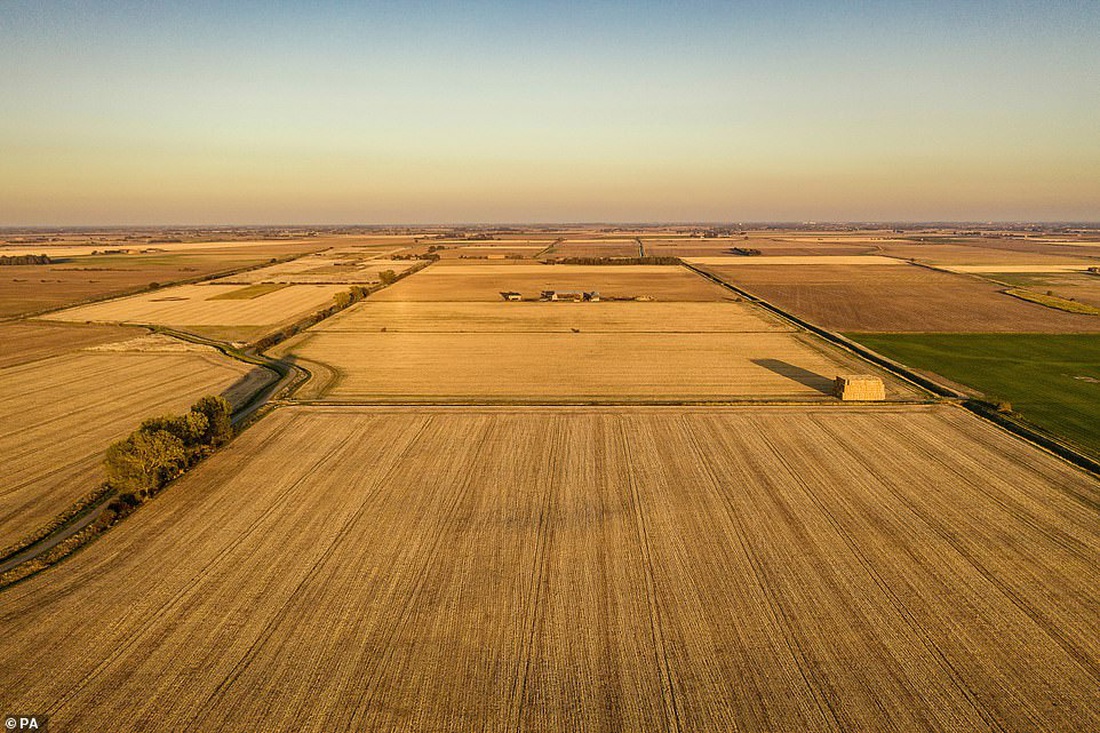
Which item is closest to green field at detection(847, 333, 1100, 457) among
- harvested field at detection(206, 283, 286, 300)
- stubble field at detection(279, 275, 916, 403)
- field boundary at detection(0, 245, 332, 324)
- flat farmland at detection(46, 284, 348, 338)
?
stubble field at detection(279, 275, 916, 403)

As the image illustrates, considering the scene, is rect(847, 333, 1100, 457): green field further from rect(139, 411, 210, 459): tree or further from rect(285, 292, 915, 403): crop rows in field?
rect(139, 411, 210, 459): tree

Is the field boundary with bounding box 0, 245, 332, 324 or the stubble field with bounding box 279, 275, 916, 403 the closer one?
the stubble field with bounding box 279, 275, 916, 403

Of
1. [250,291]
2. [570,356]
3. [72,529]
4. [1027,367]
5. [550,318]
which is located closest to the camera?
[72,529]

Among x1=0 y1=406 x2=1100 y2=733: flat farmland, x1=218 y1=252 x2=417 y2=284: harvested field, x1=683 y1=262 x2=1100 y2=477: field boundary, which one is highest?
x1=218 y1=252 x2=417 y2=284: harvested field

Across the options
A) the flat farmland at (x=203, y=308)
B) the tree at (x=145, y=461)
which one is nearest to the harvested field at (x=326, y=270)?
the flat farmland at (x=203, y=308)

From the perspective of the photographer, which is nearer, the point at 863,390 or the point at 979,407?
the point at 979,407

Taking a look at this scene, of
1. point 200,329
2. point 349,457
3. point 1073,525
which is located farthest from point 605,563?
point 200,329

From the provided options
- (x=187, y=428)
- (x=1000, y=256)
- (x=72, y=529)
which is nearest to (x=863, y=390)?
(x=187, y=428)

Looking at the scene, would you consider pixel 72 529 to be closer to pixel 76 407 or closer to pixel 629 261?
pixel 76 407
